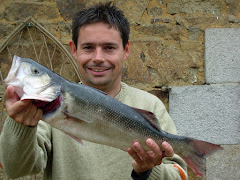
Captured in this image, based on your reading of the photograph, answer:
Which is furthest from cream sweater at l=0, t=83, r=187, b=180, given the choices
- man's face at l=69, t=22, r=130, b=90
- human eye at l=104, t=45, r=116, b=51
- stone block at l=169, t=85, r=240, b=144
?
stone block at l=169, t=85, r=240, b=144

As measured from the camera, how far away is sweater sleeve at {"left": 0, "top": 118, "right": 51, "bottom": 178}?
186 centimetres

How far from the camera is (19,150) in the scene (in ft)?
6.34

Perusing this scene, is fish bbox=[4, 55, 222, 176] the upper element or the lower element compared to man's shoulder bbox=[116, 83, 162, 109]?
lower

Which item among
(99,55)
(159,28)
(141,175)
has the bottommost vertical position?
(141,175)

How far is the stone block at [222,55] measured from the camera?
3.63 metres

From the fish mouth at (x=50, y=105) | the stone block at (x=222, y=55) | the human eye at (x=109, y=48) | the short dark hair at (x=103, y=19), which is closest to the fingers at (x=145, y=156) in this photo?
the fish mouth at (x=50, y=105)

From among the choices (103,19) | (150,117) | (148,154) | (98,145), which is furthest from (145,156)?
(103,19)

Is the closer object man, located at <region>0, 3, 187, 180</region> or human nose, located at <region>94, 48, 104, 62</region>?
man, located at <region>0, 3, 187, 180</region>

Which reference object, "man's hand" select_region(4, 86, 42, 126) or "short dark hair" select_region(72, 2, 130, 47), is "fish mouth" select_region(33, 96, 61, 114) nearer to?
"man's hand" select_region(4, 86, 42, 126)

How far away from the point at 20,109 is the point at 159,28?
2451 mm

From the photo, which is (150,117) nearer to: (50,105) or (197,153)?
(197,153)

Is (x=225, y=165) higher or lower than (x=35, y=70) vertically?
lower

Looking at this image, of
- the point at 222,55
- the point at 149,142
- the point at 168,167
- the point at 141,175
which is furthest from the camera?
the point at 222,55

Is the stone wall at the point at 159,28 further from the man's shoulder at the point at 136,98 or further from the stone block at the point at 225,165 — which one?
the man's shoulder at the point at 136,98
